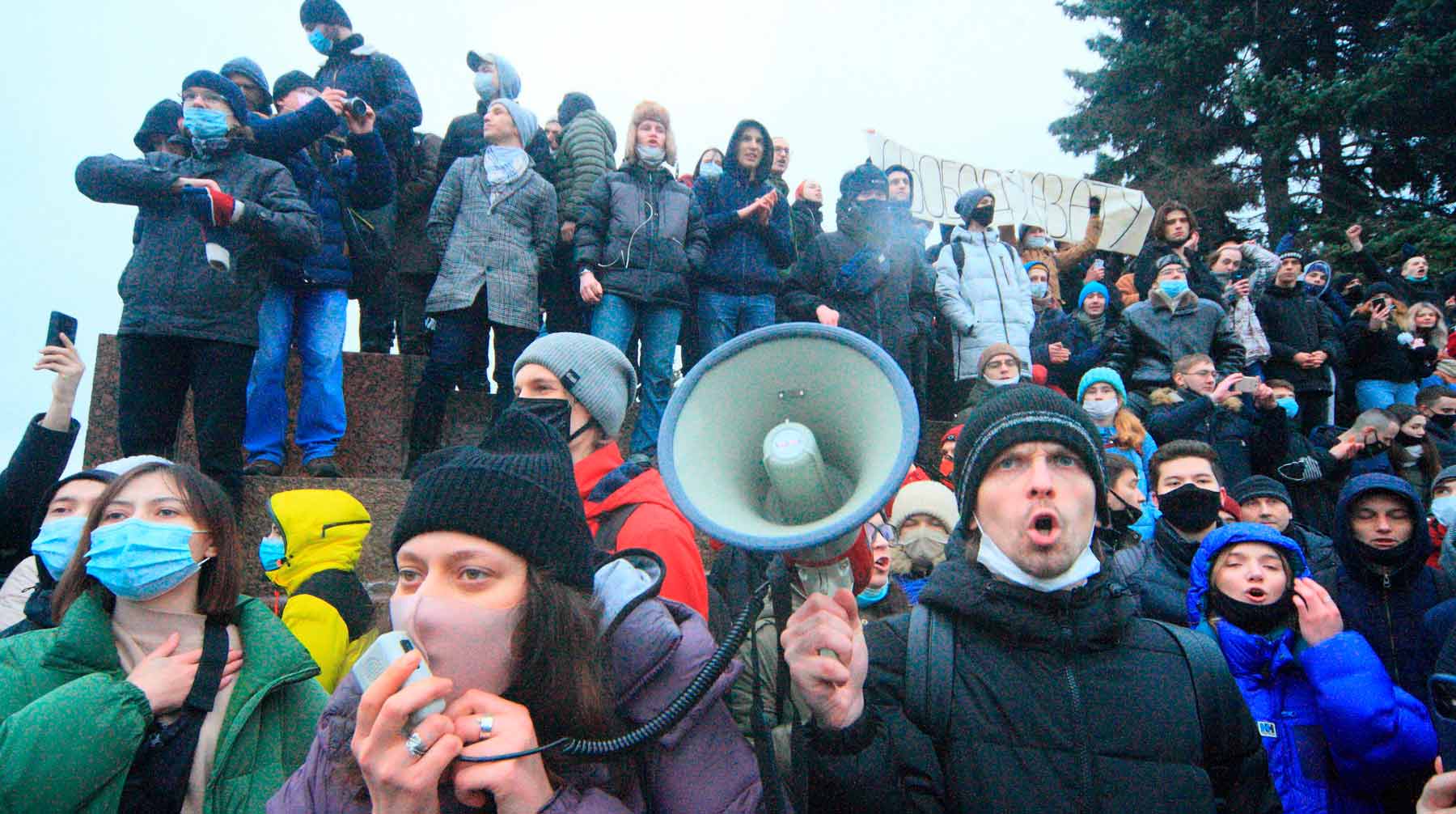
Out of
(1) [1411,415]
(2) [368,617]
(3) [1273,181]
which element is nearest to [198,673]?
(2) [368,617]

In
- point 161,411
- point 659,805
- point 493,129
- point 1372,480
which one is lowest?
point 659,805

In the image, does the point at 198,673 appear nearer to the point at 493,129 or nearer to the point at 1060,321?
the point at 493,129

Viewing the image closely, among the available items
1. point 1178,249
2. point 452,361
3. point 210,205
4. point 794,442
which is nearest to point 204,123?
point 210,205

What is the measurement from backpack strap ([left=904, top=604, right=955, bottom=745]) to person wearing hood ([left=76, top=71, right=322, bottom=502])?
326 centimetres

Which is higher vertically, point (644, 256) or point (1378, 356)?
point (644, 256)

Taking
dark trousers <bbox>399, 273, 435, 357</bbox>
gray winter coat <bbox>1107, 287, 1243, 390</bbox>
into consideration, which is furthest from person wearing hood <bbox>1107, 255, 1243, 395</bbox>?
dark trousers <bbox>399, 273, 435, 357</bbox>

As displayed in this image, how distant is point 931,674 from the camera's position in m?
A: 1.81

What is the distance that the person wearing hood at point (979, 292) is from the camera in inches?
257

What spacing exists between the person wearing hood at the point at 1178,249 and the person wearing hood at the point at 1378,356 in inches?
70.5

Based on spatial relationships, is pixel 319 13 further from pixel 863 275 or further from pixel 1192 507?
pixel 1192 507

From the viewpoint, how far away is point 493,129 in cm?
538

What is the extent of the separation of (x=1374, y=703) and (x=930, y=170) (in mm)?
8217

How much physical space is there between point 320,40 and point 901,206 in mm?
3700

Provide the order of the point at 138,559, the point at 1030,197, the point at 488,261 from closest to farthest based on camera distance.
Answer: the point at 138,559 < the point at 488,261 < the point at 1030,197
